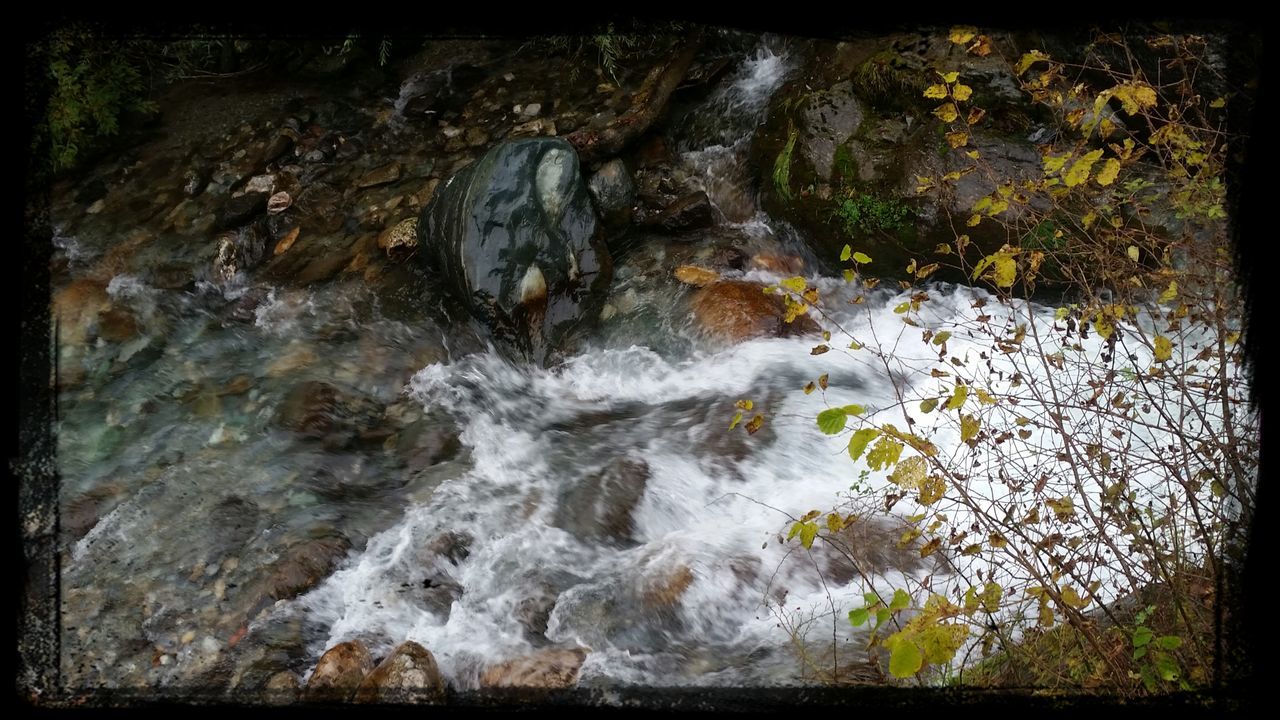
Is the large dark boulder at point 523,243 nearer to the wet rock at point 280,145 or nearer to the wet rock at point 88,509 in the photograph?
the wet rock at point 280,145

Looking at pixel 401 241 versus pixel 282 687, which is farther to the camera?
pixel 401 241

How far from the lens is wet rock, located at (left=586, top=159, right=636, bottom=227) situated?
5.74 meters

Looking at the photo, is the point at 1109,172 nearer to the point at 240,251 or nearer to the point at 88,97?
the point at 240,251

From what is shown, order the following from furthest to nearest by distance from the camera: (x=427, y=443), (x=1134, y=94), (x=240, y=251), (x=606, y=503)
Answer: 1. (x=240, y=251)
2. (x=427, y=443)
3. (x=606, y=503)
4. (x=1134, y=94)

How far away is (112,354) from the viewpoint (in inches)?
194

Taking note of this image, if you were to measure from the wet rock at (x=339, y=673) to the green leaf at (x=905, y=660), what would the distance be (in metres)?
2.33

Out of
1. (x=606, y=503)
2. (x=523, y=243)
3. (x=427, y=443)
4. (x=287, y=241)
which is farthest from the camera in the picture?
(x=287, y=241)

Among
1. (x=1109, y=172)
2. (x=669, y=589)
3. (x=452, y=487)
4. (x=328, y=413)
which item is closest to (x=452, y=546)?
(x=452, y=487)

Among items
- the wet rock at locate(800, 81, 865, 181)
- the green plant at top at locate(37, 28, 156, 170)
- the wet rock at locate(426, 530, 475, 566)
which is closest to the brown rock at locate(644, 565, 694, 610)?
the wet rock at locate(426, 530, 475, 566)

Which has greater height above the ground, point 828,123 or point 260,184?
point 828,123

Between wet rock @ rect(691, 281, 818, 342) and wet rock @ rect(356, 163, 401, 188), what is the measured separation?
2.99 meters

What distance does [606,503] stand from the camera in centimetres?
424

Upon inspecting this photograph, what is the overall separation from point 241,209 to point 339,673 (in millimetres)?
4368

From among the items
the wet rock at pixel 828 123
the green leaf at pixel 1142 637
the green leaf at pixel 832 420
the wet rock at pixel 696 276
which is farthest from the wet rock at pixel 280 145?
the green leaf at pixel 1142 637
